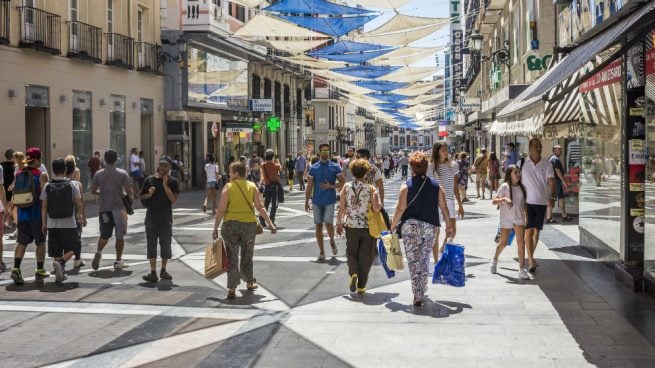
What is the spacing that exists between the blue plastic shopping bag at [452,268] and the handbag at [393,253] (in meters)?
0.42

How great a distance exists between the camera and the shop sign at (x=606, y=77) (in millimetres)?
10297

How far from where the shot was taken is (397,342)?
6875 millimetres

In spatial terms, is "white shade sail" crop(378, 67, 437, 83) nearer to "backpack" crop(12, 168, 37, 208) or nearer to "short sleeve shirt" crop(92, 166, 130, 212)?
"short sleeve shirt" crop(92, 166, 130, 212)

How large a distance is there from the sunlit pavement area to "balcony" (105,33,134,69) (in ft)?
56.0

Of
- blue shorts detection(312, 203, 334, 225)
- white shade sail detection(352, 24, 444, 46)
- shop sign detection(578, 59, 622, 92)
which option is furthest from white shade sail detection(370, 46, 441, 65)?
blue shorts detection(312, 203, 334, 225)

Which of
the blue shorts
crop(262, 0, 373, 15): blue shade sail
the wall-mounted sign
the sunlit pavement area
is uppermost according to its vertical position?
crop(262, 0, 373, 15): blue shade sail

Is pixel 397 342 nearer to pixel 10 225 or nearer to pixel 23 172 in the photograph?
pixel 23 172

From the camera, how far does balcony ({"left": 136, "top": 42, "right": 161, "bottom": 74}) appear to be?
2997 cm

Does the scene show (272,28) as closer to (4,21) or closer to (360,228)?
(4,21)

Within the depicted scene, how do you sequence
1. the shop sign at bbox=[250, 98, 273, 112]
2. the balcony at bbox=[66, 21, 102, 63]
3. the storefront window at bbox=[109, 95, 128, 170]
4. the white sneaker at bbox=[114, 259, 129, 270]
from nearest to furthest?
the white sneaker at bbox=[114, 259, 129, 270]
the balcony at bbox=[66, 21, 102, 63]
the storefront window at bbox=[109, 95, 128, 170]
the shop sign at bbox=[250, 98, 273, 112]

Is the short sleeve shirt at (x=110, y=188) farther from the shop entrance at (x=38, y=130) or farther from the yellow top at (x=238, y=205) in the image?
the shop entrance at (x=38, y=130)

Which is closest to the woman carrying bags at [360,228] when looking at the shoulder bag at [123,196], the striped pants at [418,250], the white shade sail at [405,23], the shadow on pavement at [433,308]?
the shadow on pavement at [433,308]

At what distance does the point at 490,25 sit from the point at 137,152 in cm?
1855

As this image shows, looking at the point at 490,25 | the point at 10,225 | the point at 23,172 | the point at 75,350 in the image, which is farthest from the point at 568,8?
the point at 490,25
